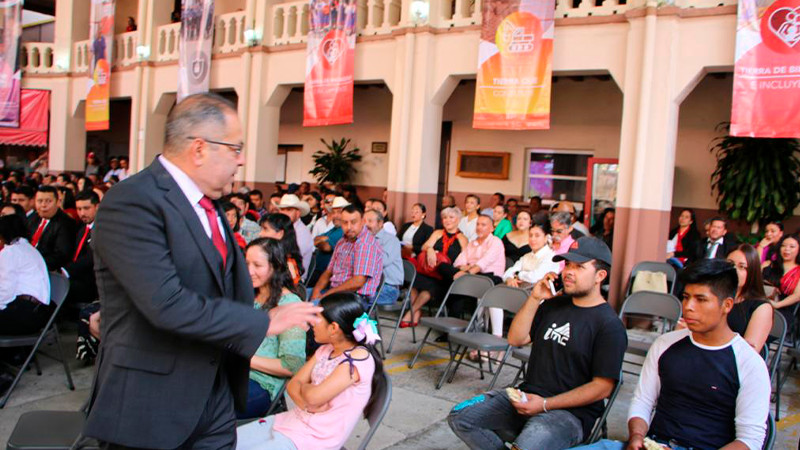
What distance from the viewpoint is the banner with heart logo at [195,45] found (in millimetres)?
12492

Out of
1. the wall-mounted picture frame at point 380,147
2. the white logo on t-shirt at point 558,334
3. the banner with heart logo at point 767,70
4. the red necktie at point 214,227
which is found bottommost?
the white logo on t-shirt at point 558,334

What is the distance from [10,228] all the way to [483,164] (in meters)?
8.97

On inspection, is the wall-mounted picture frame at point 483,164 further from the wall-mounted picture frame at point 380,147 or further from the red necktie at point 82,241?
the red necktie at point 82,241

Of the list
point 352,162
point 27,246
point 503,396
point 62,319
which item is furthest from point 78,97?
point 503,396

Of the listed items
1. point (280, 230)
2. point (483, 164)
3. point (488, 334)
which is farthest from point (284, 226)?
point (483, 164)

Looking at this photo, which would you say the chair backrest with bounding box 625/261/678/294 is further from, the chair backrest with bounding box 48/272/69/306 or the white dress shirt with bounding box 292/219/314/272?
the chair backrest with bounding box 48/272/69/306

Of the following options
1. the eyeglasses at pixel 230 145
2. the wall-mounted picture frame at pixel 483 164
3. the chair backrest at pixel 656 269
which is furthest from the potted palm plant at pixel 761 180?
the eyeglasses at pixel 230 145

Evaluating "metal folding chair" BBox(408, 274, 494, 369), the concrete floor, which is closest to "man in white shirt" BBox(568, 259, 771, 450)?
the concrete floor

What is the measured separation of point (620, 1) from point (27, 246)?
756cm

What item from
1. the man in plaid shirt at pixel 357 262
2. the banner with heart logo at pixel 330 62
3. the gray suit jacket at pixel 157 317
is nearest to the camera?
the gray suit jacket at pixel 157 317

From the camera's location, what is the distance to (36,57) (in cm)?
1728

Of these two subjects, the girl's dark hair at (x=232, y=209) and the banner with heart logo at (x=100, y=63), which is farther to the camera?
the banner with heart logo at (x=100, y=63)

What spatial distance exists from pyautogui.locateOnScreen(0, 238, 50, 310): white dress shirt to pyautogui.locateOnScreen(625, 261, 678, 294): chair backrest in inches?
244

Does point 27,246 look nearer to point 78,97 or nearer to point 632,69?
point 632,69
